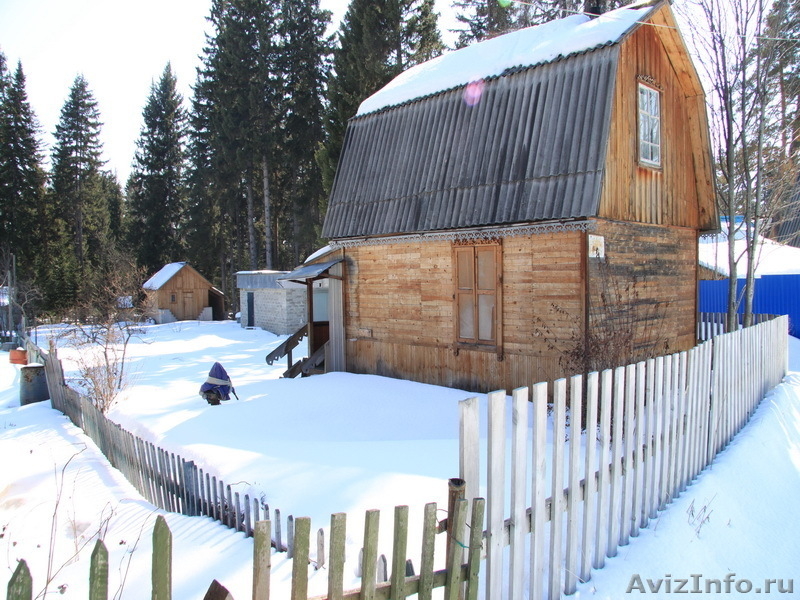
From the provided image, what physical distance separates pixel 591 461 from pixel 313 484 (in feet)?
10.9

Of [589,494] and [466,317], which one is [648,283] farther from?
[589,494]

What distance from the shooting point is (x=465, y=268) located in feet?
33.8

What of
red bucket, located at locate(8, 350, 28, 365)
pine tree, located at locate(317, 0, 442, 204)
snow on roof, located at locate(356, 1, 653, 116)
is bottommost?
red bucket, located at locate(8, 350, 28, 365)

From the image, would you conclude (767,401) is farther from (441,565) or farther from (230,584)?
(230,584)

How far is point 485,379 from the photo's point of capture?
32.7 ft

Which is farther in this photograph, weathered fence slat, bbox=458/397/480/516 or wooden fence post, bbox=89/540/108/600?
weathered fence slat, bbox=458/397/480/516

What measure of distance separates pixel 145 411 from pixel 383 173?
279 inches

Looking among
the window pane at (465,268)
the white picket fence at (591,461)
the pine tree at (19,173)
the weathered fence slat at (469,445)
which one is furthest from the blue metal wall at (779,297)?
the pine tree at (19,173)

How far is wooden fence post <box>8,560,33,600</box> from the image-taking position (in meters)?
1.64

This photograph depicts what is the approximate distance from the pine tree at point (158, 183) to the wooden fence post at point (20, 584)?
43.5 metres

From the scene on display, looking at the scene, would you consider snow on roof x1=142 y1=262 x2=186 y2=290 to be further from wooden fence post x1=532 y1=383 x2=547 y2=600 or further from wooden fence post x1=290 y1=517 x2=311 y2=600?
wooden fence post x1=290 y1=517 x2=311 y2=600

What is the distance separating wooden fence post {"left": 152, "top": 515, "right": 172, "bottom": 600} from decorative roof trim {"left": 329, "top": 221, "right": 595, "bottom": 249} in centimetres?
781

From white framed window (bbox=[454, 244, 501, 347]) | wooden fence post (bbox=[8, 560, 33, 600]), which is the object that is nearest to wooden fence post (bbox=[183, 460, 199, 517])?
wooden fence post (bbox=[8, 560, 33, 600])

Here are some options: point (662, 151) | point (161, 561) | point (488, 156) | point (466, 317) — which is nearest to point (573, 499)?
point (161, 561)
